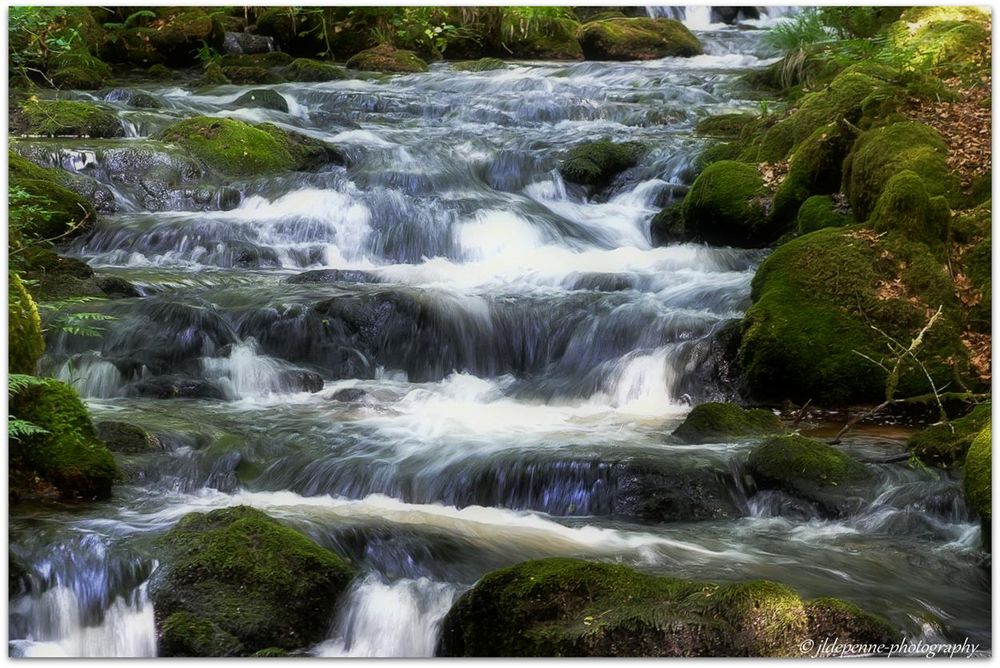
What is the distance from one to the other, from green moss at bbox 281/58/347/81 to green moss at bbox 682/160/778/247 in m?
8.33

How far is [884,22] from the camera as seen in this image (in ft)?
39.9

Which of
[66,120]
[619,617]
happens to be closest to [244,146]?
[66,120]

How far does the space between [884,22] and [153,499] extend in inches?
391

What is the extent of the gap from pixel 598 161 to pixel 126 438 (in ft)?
25.2

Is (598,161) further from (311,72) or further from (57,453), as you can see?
(57,453)

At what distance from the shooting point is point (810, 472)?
584cm

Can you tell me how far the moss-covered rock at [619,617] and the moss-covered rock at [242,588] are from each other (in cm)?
61

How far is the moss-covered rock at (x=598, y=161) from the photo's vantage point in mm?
12523

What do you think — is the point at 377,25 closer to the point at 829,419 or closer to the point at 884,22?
the point at 884,22

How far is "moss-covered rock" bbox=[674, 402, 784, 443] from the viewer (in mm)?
6586

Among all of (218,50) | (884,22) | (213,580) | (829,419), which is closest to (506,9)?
(218,50)

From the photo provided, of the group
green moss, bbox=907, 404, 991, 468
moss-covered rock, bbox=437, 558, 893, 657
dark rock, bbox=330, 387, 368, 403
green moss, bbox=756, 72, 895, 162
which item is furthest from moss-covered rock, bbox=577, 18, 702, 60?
moss-covered rock, bbox=437, 558, 893, 657

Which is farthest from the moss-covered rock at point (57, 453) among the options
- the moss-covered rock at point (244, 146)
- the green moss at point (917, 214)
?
the moss-covered rock at point (244, 146)

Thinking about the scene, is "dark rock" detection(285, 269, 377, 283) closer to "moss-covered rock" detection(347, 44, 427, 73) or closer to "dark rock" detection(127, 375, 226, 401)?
"dark rock" detection(127, 375, 226, 401)
